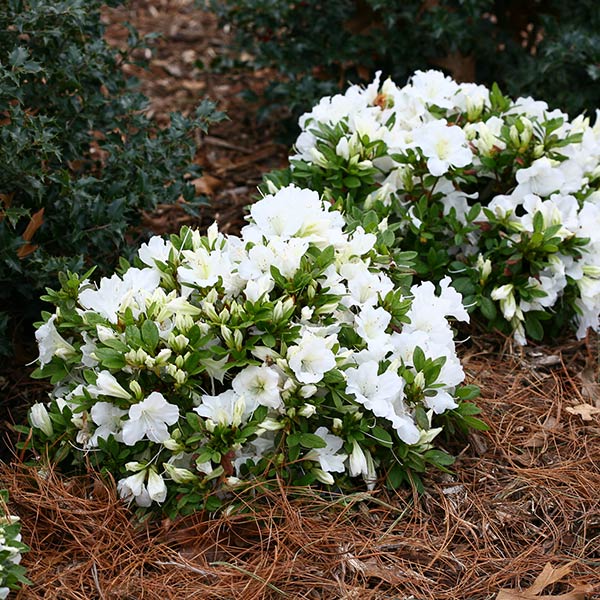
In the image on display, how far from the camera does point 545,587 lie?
218 centimetres

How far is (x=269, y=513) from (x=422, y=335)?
644mm

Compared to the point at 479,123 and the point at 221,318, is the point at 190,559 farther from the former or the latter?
the point at 479,123

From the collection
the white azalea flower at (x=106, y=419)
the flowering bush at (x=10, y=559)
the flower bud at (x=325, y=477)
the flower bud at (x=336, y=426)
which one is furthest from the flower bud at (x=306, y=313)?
the flowering bush at (x=10, y=559)

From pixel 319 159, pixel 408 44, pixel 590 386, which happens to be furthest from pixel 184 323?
pixel 408 44

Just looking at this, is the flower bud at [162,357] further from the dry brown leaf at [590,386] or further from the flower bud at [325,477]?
the dry brown leaf at [590,386]

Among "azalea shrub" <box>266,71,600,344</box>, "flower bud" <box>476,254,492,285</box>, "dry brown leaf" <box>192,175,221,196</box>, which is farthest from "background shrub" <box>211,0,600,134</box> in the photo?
"flower bud" <box>476,254,492,285</box>

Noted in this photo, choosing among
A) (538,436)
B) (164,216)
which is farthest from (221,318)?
(164,216)

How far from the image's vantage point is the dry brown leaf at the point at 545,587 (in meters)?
2.11

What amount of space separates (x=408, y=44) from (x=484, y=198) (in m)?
1.36

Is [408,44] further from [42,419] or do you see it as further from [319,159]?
[42,419]

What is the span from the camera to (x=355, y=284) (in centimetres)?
249

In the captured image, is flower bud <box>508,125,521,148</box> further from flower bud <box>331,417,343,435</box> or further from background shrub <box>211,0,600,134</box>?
flower bud <box>331,417,343,435</box>

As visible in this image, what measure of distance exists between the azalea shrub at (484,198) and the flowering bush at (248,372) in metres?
0.46

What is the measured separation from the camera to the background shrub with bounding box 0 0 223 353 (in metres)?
2.70
